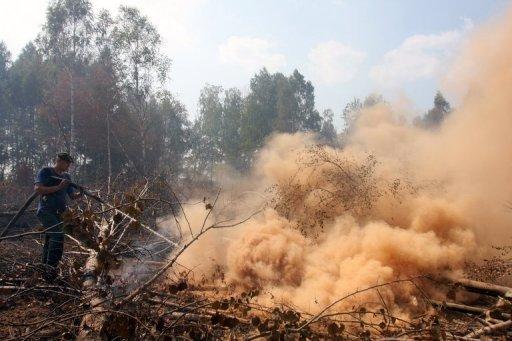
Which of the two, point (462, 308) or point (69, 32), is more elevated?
point (69, 32)

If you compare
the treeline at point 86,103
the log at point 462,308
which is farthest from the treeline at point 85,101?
the log at point 462,308

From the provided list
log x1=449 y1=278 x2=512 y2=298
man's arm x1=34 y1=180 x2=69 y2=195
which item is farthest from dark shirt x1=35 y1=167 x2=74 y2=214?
log x1=449 y1=278 x2=512 y2=298

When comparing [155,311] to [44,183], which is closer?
[155,311]

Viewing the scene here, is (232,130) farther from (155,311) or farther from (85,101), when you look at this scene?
(155,311)

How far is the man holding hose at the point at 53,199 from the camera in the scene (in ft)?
18.4

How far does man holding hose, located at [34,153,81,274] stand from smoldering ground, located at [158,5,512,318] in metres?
2.22

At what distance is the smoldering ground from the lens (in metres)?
6.60

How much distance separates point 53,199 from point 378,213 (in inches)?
264

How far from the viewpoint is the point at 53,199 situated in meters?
5.95

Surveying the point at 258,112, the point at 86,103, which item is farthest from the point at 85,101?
the point at 258,112

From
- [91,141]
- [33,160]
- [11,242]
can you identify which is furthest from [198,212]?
[33,160]

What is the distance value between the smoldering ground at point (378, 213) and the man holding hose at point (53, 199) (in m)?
2.22

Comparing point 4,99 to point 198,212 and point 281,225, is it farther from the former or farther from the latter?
point 281,225

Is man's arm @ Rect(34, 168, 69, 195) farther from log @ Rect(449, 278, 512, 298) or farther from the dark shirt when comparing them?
log @ Rect(449, 278, 512, 298)
